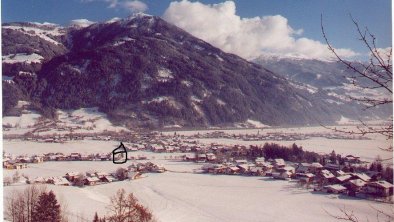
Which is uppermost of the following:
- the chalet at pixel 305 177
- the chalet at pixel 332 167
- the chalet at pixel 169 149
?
the chalet at pixel 169 149

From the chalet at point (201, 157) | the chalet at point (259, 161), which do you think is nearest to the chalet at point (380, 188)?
the chalet at point (259, 161)

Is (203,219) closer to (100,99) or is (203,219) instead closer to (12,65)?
(100,99)

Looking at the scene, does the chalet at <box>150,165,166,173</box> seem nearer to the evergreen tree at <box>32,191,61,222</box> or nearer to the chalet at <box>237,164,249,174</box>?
the chalet at <box>237,164,249,174</box>

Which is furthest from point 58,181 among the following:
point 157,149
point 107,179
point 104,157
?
point 157,149

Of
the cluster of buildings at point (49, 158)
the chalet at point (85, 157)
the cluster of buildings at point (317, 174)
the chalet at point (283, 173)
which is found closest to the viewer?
the cluster of buildings at point (317, 174)

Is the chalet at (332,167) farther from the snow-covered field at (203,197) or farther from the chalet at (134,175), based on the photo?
the chalet at (134,175)

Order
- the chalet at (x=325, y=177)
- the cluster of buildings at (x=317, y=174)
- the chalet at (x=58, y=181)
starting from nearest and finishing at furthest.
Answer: the cluster of buildings at (x=317, y=174) < the chalet at (x=58, y=181) < the chalet at (x=325, y=177)

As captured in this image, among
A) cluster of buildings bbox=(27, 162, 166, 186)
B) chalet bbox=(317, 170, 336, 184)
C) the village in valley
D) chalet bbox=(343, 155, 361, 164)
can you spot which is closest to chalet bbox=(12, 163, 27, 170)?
the village in valley
